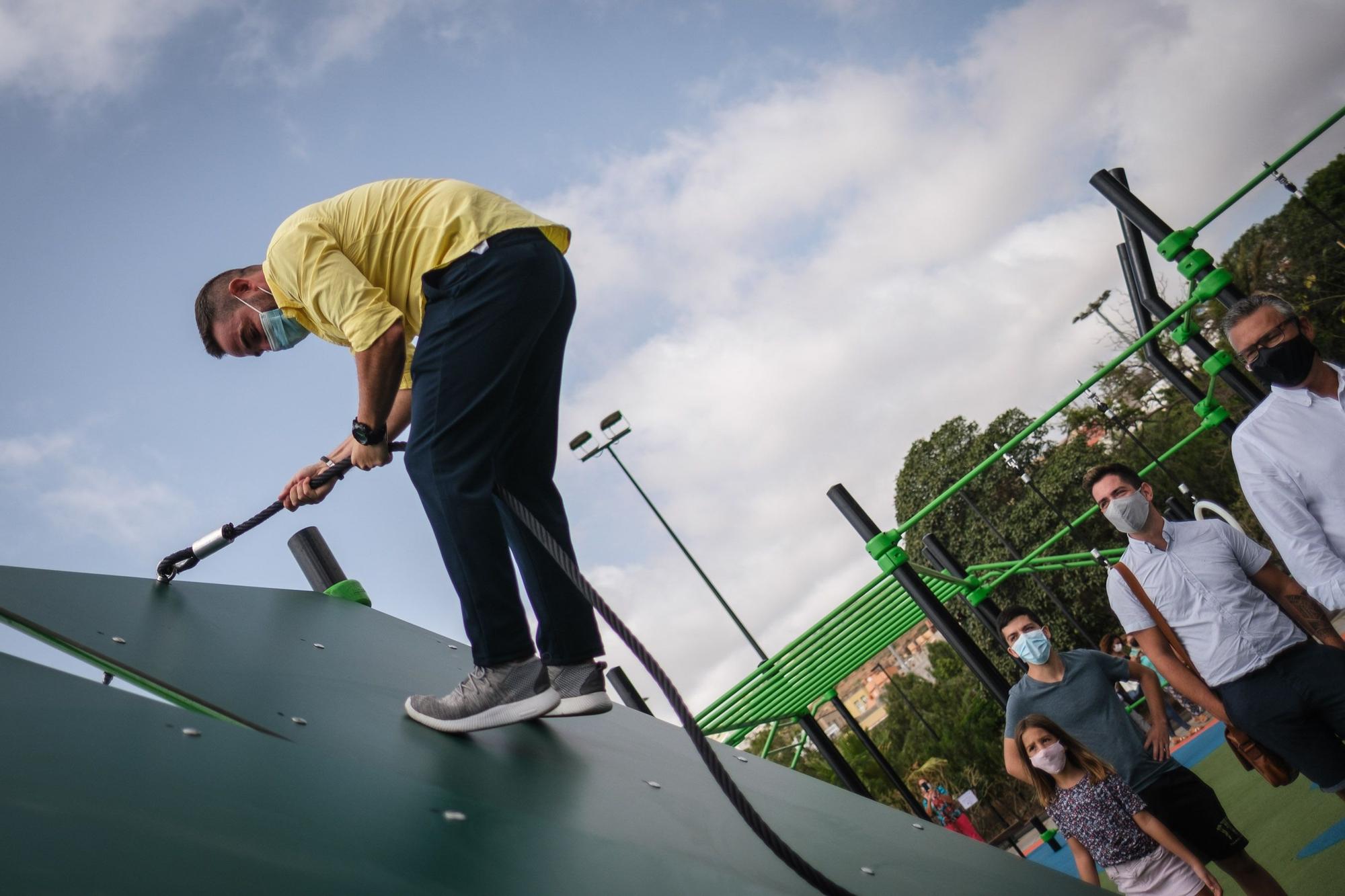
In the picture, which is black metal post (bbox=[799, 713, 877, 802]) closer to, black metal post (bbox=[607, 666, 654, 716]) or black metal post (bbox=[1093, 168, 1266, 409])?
black metal post (bbox=[607, 666, 654, 716])

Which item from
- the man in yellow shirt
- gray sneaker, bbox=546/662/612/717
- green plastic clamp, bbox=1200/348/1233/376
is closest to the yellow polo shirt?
the man in yellow shirt

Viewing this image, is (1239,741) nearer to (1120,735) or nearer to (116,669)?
(1120,735)

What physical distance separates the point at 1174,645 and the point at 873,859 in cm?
234

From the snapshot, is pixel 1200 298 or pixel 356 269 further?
pixel 1200 298

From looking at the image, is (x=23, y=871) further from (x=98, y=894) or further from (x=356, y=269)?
(x=356, y=269)

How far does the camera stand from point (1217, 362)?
17.1 feet

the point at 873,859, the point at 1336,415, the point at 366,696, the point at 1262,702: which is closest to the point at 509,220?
the point at 366,696

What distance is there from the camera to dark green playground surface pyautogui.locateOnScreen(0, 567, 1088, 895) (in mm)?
927

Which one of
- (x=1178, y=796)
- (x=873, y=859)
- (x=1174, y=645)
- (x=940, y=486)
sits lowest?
(x=1178, y=796)

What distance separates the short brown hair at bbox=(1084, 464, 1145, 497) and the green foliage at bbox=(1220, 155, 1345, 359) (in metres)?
25.8

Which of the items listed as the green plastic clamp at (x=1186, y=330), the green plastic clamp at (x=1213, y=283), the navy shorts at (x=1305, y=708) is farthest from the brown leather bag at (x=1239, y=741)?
the green plastic clamp at (x=1186, y=330)

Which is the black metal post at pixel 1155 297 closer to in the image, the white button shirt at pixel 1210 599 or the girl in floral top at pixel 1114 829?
the white button shirt at pixel 1210 599

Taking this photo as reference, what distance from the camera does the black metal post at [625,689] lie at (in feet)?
19.9

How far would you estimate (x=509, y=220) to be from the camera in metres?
2.25
